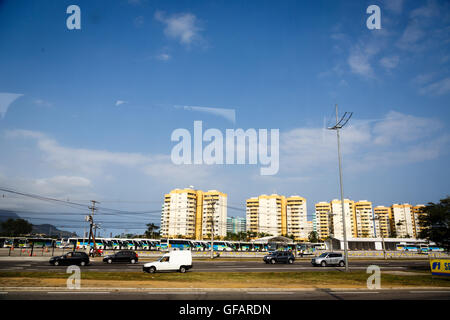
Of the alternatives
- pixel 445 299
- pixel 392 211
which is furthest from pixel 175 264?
pixel 392 211

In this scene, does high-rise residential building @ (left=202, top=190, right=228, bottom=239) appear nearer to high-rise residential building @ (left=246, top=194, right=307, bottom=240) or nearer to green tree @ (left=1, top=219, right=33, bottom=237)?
high-rise residential building @ (left=246, top=194, right=307, bottom=240)

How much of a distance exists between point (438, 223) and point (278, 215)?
13126 centimetres

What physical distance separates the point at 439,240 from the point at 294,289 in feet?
71.7

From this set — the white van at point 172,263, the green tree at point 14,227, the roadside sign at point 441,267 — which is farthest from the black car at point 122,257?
the green tree at point 14,227

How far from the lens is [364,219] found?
16862 centimetres

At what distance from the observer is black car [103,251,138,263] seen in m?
35.0

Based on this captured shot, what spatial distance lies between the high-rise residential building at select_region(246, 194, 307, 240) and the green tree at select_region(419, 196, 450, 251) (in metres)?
125

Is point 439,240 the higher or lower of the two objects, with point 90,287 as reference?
higher

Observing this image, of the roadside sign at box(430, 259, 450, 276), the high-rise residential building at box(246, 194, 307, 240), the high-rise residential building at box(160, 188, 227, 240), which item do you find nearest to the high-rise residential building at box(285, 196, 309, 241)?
the high-rise residential building at box(246, 194, 307, 240)

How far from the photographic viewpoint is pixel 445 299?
13352 mm

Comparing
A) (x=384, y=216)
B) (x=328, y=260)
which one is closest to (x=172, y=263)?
(x=328, y=260)

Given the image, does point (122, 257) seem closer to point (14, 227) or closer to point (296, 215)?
point (296, 215)
